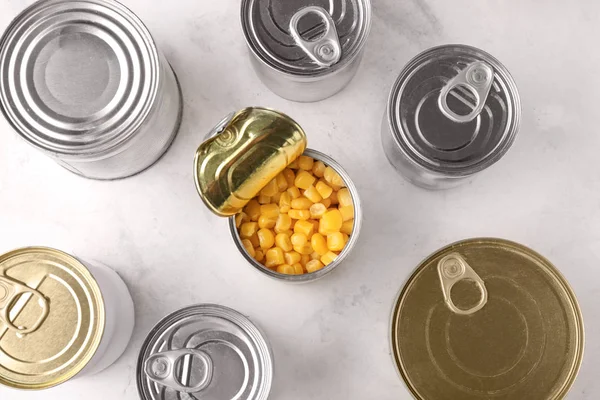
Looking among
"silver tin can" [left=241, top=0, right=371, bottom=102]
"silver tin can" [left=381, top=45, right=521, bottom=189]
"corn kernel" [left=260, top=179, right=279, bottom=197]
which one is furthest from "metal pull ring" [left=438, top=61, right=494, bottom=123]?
"corn kernel" [left=260, top=179, right=279, bottom=197]

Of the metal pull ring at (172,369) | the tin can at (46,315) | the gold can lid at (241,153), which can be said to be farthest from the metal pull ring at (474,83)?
the tin can at (46,315)

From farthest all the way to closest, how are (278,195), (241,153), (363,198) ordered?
(363,198)
(278,195)
(241,153)

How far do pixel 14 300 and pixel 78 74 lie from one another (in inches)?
21.1

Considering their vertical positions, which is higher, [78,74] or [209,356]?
[78,74]

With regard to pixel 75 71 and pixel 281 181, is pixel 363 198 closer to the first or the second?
pixel 281 181

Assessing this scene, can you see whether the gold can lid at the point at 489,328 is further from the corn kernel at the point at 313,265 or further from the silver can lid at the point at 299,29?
the silver can lid at the point at 299,29

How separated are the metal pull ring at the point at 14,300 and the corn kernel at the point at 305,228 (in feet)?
2.03

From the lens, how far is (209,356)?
1.50 meters

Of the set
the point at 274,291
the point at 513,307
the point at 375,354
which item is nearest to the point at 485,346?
the point at 513,307

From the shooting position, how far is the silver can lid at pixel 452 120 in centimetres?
160

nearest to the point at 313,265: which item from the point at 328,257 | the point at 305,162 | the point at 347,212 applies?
the point at 328,257

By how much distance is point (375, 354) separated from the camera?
1742mm

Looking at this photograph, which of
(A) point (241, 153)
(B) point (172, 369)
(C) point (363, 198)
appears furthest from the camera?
(C) point (363, 198)

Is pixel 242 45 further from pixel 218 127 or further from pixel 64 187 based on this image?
pixel 64 187
